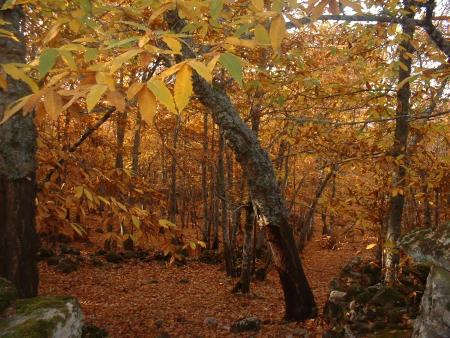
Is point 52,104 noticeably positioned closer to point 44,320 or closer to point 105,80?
point 105,80

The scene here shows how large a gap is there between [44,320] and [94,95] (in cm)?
194

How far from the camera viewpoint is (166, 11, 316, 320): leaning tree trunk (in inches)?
251

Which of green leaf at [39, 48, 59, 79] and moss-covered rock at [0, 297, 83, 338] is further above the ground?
green leaf at [39, 48, 59, 79]

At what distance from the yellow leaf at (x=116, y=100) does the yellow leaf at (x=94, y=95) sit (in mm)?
31

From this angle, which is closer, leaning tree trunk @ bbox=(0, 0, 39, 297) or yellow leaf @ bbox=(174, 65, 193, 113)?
yellow leaf @ bbox=(174, 65, 193, 113)

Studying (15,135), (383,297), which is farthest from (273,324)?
(15,135)

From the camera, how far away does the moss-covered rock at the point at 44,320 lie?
2.55 meters

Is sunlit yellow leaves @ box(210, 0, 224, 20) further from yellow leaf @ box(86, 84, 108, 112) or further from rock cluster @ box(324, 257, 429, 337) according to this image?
rock cluster @ box(324, 257, 429, 337)

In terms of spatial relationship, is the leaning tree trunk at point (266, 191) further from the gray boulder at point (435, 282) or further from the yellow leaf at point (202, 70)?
the yellow leaf at point (202, 70)

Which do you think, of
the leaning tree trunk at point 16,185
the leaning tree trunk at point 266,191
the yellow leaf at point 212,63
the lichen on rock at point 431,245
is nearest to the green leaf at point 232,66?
the yellow leaf at point 212,63

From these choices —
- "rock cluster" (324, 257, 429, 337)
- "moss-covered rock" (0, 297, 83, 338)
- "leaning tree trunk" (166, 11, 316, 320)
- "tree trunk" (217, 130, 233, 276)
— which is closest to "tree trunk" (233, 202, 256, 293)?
"tree trunk" (217, 130, 233, 276)

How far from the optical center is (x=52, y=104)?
Result: 151 centimetres

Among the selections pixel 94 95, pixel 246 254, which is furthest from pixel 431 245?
pixel 246 254

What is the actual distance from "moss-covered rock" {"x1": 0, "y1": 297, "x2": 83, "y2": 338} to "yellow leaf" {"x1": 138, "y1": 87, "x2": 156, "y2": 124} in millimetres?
1861
